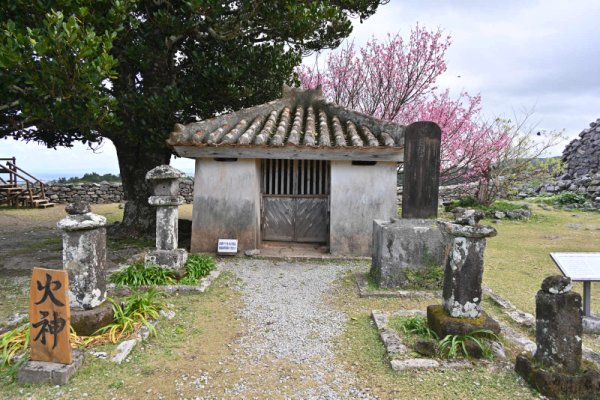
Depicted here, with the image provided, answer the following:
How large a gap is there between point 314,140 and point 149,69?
5111 mm

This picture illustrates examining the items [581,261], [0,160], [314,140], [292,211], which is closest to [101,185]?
[0,160]

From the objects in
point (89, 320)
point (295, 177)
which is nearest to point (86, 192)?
point (295, 177)

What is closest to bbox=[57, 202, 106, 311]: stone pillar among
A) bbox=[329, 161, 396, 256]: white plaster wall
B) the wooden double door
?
bbox=[329, 161, 396, 256]: white plaster wall

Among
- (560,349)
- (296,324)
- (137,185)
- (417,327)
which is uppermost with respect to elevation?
(137,185)

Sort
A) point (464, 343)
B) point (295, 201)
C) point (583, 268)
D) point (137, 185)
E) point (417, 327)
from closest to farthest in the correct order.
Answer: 1. point (464, 343)
2. point (417, 327)
3. point (583, 268)
4. point (295, 201)
5. point (137, 185)

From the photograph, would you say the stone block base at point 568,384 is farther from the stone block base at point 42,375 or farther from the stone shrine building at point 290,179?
the stone shrine building at point 290,179

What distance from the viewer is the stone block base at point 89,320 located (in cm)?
384

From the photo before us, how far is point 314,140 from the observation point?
25.1 ft

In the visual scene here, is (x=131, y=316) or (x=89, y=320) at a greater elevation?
(x=89, y=320)

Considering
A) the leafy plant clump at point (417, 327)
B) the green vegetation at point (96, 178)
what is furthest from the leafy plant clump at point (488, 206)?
the green vegetation at point (96, 178)

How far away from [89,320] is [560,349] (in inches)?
184

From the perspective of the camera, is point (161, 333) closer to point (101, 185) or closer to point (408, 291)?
point (408, 291)

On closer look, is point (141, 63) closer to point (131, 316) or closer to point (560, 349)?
point (131, 316)

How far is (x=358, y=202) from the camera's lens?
8.07 m
